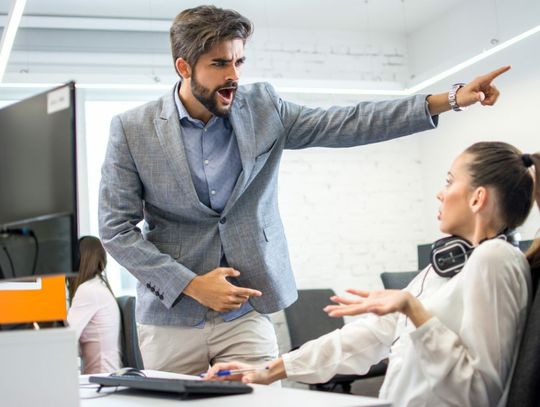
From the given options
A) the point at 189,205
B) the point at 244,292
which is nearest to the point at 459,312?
the point at 244,292

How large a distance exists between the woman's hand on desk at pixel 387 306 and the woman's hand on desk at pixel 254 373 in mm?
230

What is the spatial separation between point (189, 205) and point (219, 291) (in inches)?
11.0

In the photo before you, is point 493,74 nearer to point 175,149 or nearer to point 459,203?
point 459,203

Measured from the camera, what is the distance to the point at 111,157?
200cm

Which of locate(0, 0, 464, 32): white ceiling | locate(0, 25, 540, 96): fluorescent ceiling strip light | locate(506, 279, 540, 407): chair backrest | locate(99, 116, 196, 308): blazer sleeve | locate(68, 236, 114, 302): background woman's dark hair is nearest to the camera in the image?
locate(506, 279, 540, 407): chair backrest

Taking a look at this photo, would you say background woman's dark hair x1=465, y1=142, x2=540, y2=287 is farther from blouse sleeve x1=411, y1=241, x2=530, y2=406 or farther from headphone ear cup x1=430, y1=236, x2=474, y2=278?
blouse sleeve x1=411, y1=241, x2=530, y2=406

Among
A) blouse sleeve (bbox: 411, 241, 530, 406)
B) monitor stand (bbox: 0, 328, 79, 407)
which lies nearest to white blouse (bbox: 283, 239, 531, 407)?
blouse sleeve (bbox: 411, 241, 530, 406)

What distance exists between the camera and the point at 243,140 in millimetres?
1968

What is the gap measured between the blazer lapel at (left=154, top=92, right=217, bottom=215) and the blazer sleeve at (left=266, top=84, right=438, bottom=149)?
0.30 metres

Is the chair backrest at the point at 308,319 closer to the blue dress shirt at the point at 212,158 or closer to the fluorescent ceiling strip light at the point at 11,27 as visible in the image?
the fluorescent ceiling strip light at the point at 11,27

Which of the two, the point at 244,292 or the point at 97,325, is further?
the point at 97,325

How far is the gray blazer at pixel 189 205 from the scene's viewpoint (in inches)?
75.5

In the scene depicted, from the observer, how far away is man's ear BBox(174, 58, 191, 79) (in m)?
2.03

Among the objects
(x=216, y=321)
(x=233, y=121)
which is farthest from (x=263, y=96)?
(x=216, y=321)
